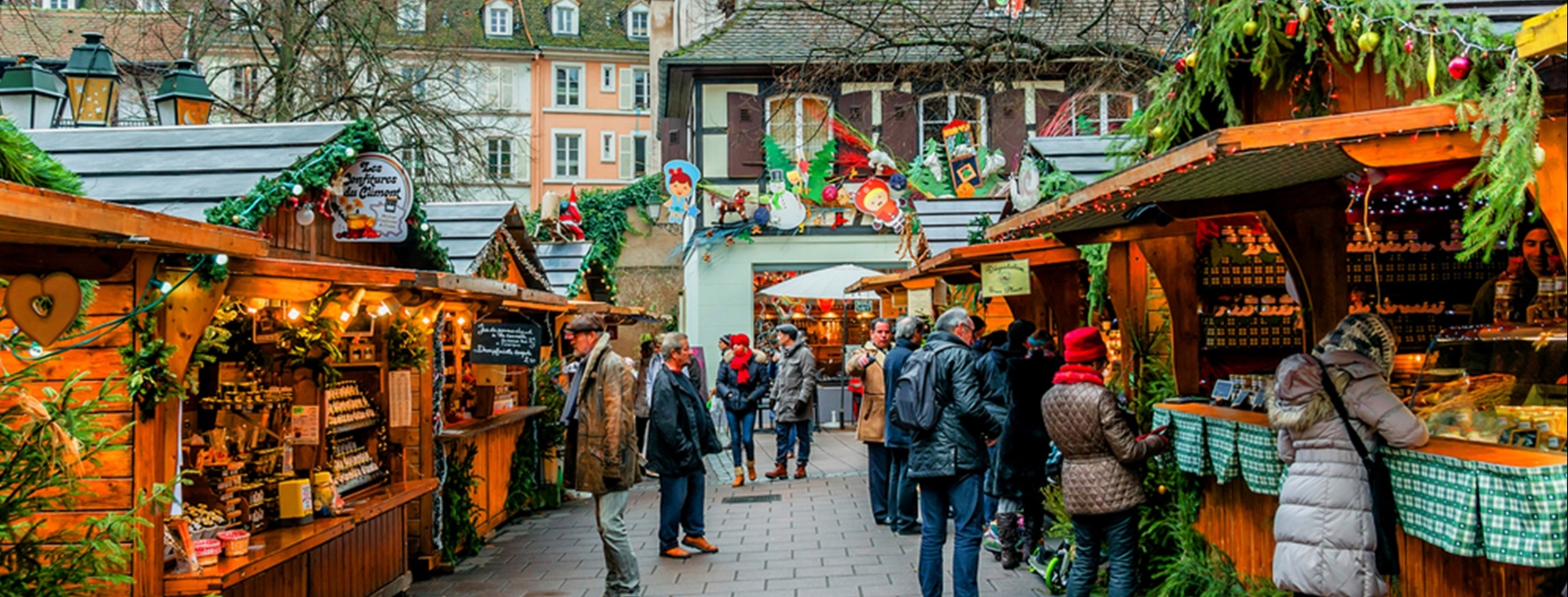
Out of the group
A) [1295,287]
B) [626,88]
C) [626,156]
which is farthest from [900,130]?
[626,88]

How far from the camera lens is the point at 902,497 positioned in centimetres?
962

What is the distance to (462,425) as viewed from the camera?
392 inches

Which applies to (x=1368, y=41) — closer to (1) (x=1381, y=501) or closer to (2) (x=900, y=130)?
(1) (x=1381, y=501)

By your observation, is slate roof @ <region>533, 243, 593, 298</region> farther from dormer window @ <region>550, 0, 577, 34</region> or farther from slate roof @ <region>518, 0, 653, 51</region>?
dormer window @ <region>550, 0, 577, 34</region>

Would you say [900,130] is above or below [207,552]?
above

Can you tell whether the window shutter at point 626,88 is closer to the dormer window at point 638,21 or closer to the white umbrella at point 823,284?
the dormer window at point 638,21

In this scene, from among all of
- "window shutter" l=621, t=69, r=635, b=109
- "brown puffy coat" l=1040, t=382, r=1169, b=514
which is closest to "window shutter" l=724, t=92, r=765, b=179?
"brown puffy coat" l=1040, t=382, r=1169, b=514

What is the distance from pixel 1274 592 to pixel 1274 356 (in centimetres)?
279

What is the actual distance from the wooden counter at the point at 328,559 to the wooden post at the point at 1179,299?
528 centimetres

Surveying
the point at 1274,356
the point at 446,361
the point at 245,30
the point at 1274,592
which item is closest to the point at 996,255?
the point at 1274,356

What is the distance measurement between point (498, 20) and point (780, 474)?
116ft

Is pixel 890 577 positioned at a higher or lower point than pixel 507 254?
lower

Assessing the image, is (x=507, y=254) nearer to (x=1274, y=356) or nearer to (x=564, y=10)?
(x=1274, y=356)

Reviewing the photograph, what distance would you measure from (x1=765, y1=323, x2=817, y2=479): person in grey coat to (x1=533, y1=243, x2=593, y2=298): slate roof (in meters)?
3.41
